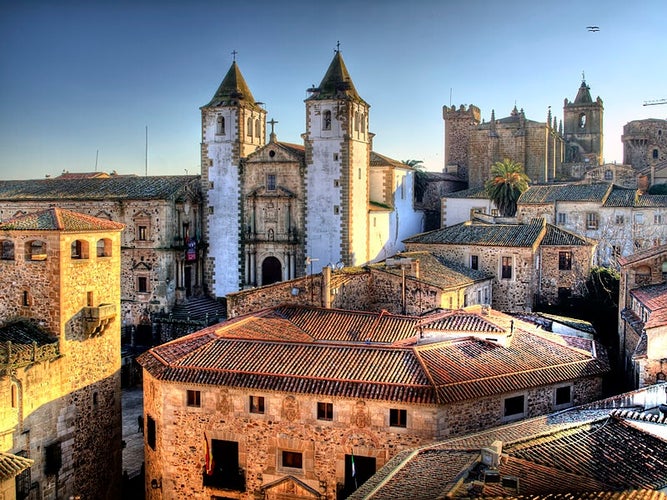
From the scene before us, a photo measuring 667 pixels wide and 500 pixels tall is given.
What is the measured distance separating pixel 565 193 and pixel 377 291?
22.1m

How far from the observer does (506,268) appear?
42.0 meters

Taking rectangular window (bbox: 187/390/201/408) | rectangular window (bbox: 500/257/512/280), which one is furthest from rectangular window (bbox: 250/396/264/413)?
rectangular window (bbox: 500/257/512/280)

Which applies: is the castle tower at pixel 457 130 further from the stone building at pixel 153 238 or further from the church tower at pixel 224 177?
the stone building at pixel 153 238

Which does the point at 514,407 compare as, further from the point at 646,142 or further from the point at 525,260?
the point at 646,142

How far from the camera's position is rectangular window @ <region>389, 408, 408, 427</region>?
74.3 ft

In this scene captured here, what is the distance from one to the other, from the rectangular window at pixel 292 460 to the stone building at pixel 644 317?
10298 mm

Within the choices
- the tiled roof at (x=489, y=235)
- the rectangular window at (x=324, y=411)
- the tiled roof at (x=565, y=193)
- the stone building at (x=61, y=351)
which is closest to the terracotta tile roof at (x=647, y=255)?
the tiled roof at (x=489, y=235)

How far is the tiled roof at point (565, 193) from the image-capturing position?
5219cm

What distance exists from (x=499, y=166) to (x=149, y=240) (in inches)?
996

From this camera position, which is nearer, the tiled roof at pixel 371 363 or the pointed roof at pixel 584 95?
the tiled roof at pixel 371 363

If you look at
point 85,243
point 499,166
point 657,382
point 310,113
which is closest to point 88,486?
point 85,243

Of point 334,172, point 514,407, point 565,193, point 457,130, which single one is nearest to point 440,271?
point 334,172

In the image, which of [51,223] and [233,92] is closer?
[51,223]

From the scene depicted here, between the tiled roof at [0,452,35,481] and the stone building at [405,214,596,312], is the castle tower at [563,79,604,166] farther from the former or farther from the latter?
the tiled roof at [0,452,35,481]
